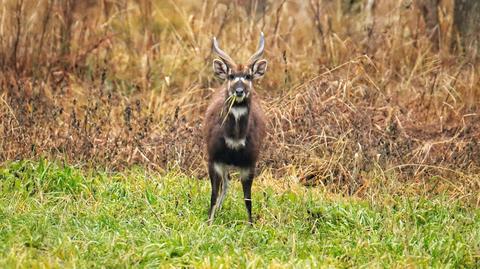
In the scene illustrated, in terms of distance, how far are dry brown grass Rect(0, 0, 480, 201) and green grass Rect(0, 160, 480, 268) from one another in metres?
0.55

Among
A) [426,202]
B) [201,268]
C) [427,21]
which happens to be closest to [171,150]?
[426,202]

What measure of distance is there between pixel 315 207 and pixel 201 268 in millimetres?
2173

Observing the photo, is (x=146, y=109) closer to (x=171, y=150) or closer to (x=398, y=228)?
(x=171, y=150)

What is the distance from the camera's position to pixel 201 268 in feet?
22.5

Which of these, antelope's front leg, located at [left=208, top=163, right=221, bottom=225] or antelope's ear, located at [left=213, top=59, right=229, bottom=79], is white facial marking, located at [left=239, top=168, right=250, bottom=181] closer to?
antelope's front leg, located at [left=208, top=163, right=221, bottom=225]

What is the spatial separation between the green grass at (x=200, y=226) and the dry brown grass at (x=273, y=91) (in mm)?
548

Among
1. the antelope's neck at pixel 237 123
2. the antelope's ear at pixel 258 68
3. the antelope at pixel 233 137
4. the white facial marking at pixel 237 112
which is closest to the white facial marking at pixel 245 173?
the antelope at pixel 233 137

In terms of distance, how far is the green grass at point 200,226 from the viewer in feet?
23.4

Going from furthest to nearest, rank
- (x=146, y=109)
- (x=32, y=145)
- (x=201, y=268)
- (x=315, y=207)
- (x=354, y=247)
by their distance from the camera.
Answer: (x=146, y=109) → (x=32, y=145) → (x=315, y=207) → (x=354, y=247) → (x=201, y=268)

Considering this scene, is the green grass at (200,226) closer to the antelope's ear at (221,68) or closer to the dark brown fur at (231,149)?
the dark brown fur at (231,149)

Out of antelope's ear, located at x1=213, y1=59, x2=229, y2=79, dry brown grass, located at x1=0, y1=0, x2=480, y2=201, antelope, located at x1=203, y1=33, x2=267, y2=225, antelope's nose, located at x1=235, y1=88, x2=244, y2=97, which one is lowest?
dry brown grass, located at x1=0, y1=0, x2=480, y2=201

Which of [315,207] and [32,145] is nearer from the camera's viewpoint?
[315,207]

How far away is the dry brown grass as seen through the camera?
10133 millimetres

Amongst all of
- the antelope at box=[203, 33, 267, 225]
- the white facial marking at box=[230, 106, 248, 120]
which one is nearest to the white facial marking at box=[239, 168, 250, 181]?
the antelope at box=[203, 33, 267, 225]
